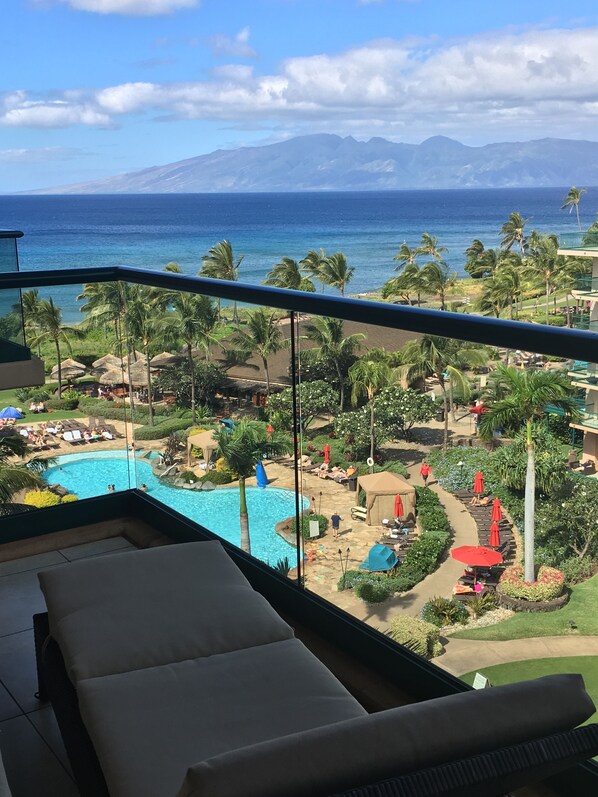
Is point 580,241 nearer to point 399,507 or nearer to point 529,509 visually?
point 399,507

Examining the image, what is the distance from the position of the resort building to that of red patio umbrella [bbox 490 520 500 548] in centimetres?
34

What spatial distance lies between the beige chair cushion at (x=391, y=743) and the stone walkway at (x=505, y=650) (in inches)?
24.0

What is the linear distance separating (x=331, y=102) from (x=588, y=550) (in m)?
98.9

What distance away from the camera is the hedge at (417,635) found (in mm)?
2160

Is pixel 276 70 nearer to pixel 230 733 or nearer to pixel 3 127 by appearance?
pixel 3 127

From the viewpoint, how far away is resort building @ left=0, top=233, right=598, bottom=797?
103cm

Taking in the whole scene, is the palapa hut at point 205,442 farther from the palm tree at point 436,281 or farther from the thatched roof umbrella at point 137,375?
the palm tree at point 436,281

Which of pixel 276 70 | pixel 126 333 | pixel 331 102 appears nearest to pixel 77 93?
pixel 276 70

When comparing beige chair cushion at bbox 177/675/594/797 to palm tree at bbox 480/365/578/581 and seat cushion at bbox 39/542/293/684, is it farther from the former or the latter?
seat cushion at bbox 39/542/293/684

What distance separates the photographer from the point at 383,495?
2262 mm

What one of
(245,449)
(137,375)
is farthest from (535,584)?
(137,375)

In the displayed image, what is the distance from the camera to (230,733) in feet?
5.53

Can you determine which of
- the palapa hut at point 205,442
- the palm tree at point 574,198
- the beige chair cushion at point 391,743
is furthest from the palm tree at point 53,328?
the palm tree at point 574,198

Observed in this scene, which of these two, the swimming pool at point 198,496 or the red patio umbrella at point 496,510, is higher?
the red patio umbrella at point 496,510
